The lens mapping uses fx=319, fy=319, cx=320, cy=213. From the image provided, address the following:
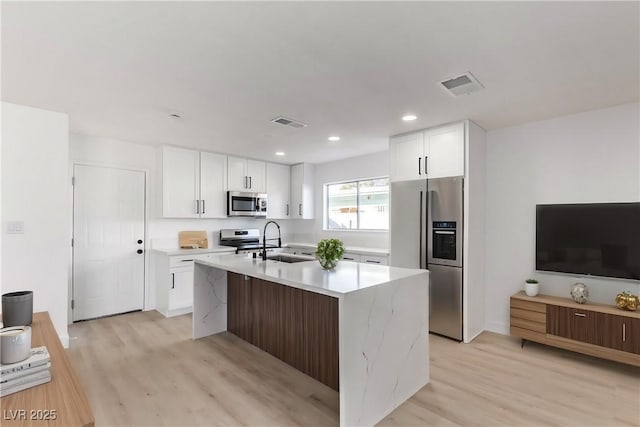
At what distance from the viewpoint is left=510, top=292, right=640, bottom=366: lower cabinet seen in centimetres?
272

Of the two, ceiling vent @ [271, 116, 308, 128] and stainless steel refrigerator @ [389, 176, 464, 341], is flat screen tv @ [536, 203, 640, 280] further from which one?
ceiling vent @ [271, 116, 308, 128]

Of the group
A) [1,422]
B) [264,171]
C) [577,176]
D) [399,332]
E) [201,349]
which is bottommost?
[201,349]

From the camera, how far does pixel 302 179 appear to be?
6082 mm

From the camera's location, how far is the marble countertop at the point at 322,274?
211cm

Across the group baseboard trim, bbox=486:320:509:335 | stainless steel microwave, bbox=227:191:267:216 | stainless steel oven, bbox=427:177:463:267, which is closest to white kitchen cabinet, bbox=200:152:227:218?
stainless steel microwave, bbox=227:191:267:216

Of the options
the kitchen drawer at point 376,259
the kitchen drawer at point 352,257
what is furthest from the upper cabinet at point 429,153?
the kitchen drawer at point 352,257

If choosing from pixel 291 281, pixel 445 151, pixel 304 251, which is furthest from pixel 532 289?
pixel 304 251

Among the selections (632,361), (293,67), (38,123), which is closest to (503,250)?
(632,361)

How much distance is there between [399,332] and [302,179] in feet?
13.6

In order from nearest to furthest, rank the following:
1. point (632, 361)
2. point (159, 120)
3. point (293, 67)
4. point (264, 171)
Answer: point (293, 67) → point (632, 361) → point (159, 120) → point (264, 171)

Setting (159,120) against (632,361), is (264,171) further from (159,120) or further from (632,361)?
(632,361)

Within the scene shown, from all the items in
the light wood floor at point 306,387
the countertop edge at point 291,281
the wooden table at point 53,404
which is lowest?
the light wood floor at point 306,387

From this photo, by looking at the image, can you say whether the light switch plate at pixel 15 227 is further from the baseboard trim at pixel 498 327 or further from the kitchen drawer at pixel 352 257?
the baseboard trim at pixel 498 327

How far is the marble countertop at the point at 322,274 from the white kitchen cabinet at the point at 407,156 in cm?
156
